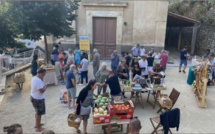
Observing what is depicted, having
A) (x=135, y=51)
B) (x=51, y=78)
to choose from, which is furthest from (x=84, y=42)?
(x=51, y=78)

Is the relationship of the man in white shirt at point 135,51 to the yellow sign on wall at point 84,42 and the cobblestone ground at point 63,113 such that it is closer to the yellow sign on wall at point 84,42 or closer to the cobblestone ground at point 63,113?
the yellow sign on wall at point 84,42

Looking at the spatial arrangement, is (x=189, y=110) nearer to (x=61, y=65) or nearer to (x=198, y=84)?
(x=198, y=84)

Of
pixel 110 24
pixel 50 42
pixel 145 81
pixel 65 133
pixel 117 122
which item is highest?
pixel 110 24

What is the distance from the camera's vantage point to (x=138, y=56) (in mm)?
12977

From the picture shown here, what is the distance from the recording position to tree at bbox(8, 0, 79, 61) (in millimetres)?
9594

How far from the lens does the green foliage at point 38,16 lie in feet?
31.4

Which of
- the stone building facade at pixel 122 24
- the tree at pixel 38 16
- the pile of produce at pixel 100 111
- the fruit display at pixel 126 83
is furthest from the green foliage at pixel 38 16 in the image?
the pile of produce at pixel 100 111

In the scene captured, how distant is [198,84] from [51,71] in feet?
22.2

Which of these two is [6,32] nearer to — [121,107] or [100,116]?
[100,116]

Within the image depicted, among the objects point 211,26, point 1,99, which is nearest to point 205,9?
point 211,26


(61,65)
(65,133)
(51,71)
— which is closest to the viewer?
(65,133)

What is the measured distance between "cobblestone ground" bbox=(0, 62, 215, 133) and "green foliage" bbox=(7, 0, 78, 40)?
3.36 meters

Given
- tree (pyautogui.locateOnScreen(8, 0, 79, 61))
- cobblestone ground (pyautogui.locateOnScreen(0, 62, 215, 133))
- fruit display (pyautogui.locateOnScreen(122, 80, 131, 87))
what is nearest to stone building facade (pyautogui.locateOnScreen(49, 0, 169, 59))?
tree (pyautogui.locateOnScreen(8, 0, 79, 61))

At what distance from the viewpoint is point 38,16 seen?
10195mm
